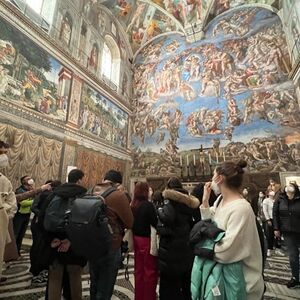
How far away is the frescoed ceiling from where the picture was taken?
16062mm

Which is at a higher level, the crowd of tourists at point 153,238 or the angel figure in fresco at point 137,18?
the angel figure in fresco at point 137,18

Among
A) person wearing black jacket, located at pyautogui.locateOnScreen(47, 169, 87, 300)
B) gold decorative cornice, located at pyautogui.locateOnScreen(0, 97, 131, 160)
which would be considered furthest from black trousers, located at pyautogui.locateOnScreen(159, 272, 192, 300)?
gold decorative cornice, located at pyautogui.locateOnScreen(0, 97, 131, 160)

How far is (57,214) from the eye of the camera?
2053mm

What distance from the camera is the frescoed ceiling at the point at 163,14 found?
52.7 feet

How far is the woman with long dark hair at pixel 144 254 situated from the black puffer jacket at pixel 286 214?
237 centimetres

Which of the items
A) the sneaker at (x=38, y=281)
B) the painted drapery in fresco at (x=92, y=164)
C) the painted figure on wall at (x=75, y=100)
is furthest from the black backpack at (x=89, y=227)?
the painted figure on wall at (x=75, y=100)

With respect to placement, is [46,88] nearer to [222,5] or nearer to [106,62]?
[106,62]

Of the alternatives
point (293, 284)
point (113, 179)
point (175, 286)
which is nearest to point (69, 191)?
point (113, 179)

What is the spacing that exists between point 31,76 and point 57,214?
29.9 feet

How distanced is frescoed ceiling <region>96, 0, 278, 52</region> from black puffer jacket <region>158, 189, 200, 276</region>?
16.7 meters

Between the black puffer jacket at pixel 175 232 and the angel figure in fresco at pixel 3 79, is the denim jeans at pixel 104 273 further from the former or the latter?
the angel figure in fresco at pixel 3 79

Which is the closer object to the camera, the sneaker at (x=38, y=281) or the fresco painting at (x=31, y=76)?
the sneaker at (x=38, y=281)

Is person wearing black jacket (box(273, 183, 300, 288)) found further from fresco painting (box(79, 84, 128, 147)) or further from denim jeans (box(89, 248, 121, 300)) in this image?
fresco painting (box(79, 84, 128, 147))

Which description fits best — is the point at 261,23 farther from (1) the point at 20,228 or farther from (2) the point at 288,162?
(1) the point at 20,228
